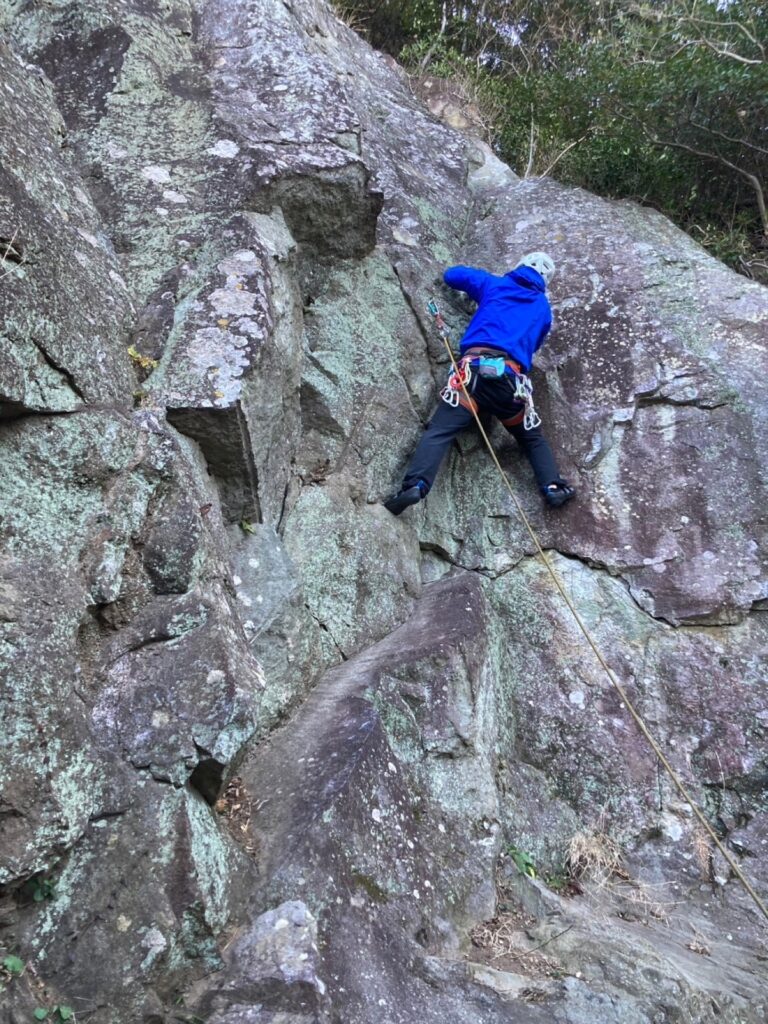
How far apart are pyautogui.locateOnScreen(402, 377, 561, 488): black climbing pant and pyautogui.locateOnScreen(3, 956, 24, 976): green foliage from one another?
344 centimetres

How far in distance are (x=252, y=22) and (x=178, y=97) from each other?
Answer: 49.7 inches

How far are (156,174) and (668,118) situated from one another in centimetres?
510

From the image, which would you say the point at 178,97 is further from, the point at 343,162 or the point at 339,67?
the point at 339,67

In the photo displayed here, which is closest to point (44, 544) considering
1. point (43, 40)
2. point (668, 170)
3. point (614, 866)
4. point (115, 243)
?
point (115, 243)

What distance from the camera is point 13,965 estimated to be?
2.54 m

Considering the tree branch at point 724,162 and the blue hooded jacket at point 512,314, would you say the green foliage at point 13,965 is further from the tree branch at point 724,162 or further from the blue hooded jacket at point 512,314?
the tree branch at point 724,162

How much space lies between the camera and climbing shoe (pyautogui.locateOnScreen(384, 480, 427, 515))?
5199mm

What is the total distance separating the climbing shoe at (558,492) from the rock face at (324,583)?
0.13 metres

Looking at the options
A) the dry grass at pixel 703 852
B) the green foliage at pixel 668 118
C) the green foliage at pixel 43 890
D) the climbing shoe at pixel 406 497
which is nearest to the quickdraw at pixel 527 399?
the climbing shoe at pixel 406 497

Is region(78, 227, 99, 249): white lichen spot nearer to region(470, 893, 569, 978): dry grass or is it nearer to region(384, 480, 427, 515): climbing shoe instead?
region(384, 480, 427, 515): climbing shoe

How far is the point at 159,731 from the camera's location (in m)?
3.06

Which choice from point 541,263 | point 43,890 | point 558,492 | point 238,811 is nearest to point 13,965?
point 43,890

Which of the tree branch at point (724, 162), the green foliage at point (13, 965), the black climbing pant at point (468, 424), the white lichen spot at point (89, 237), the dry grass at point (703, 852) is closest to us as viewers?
the green foliage at point (13, 965)

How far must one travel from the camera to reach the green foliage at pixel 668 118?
23.4ft
